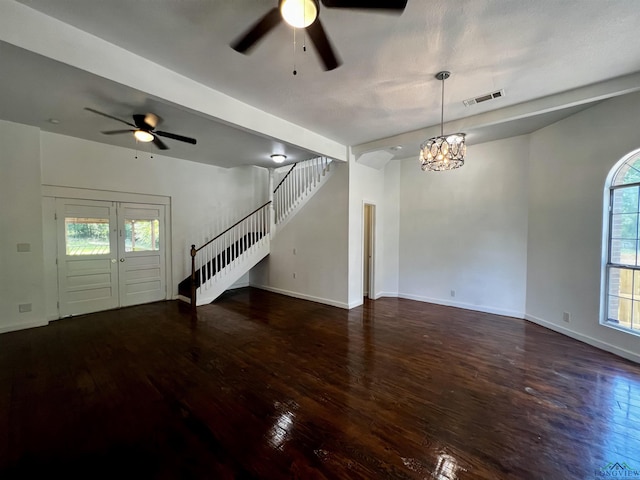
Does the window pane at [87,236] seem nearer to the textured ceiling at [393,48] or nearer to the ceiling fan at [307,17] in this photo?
the textured ceiling at [393,48]

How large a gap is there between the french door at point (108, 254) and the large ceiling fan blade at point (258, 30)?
4886 millimetres

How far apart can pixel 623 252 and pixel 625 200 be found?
26.9 inches

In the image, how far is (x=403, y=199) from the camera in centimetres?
605

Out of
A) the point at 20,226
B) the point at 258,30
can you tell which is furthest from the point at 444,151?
the point at 20,226

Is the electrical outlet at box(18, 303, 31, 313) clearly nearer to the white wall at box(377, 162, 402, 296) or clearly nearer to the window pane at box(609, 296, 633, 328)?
the white wall at box(377, 162, 402, 296)

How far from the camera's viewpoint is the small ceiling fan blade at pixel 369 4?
1.49 metres

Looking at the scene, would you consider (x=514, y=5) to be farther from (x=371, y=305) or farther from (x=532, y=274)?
(x=371, y=305)

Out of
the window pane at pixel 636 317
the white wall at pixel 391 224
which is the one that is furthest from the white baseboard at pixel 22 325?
the window pane at pixel 636 317

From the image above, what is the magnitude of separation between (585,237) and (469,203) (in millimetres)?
1813

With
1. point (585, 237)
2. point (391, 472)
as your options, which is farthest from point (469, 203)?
A: point (391, 472)

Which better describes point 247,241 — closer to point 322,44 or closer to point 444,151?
point 444,151

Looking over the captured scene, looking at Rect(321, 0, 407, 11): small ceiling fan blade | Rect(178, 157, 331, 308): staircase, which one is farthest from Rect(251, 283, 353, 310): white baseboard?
Rect(321, 0, 407, 11): small ceiling fan blade

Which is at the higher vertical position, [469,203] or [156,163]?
[156,163]

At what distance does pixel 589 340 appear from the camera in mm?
3615
